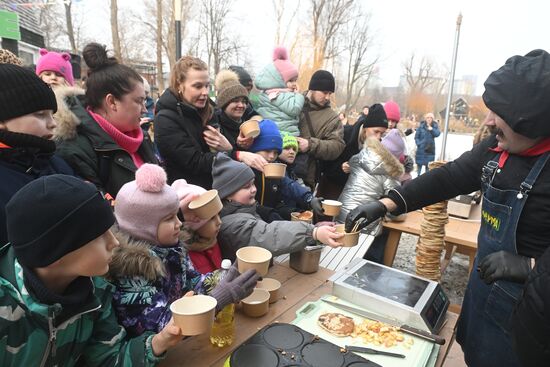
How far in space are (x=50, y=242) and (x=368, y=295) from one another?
1.19 meters

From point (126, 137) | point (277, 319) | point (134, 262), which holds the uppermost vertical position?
point (126, 137)

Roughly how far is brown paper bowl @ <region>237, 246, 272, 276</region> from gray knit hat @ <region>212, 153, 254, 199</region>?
2.24 ft

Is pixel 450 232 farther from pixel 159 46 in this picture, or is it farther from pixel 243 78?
pixel 159 46

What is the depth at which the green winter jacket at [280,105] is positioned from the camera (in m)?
3.43

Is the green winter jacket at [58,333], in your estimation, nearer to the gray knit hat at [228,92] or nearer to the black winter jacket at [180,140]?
the black winter jacket at [180,140]

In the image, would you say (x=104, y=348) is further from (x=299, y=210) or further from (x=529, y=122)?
(x=299, y=210)

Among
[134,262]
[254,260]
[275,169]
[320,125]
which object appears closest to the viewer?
[134,262]

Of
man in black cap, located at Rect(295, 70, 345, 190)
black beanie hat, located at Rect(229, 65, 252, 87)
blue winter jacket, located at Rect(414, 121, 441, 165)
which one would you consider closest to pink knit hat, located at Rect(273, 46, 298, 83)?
man in black cap, located at Rect(295, 70, 345, 190)

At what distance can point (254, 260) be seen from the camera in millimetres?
1403

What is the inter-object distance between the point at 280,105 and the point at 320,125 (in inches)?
19.3

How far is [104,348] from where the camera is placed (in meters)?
1.08

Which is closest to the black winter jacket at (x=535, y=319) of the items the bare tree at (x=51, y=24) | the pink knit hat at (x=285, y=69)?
the pink knit hat at (x=285, y=69)

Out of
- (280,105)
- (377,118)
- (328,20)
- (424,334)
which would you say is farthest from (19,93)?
(328,20)

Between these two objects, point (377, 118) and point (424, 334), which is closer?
point (424, 334)
